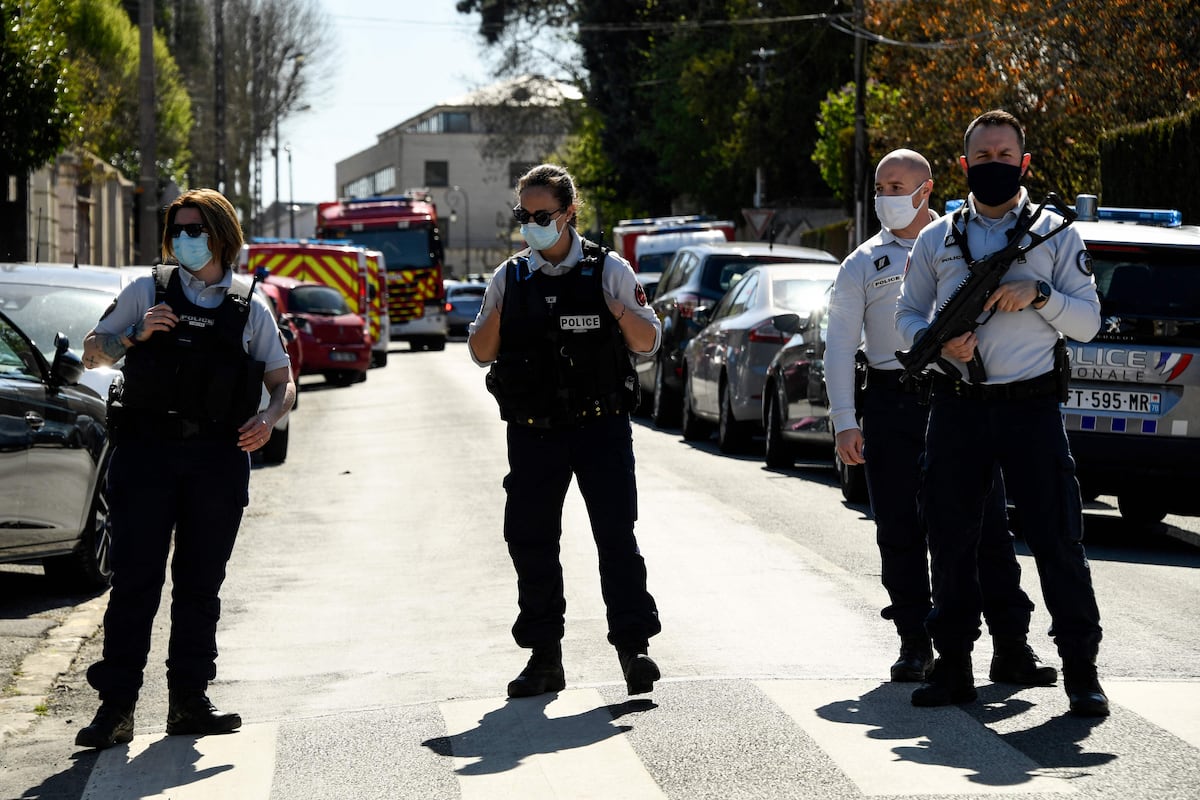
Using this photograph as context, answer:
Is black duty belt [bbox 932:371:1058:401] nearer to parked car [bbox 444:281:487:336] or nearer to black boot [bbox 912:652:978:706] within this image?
black boot [bbox 912:652:978:706]

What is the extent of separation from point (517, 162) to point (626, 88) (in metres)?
38.1

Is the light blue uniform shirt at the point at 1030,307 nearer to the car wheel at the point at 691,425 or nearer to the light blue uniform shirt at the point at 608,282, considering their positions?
the light blue uniform shirt at the point at 608,282

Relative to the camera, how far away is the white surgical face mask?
275 inches

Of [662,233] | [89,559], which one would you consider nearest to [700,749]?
[89,559]

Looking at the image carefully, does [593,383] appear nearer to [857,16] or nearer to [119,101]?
[857,16]

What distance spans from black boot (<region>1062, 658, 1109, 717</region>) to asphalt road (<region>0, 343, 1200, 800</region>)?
0.17ft

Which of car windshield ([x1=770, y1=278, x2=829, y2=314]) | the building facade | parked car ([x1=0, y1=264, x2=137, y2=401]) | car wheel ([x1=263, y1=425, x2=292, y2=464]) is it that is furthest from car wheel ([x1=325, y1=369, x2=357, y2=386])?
the building facade

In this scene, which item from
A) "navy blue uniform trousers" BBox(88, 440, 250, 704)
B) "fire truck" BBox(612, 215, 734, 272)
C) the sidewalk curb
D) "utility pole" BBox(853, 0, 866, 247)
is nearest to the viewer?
"navy blue uniform trousers" BBox(88, 440, 250, 704)

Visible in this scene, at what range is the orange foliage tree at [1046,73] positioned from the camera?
23.8 metres

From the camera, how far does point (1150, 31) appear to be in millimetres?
23766

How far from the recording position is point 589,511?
6617 mm

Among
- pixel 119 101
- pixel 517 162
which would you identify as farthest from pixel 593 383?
pixel 517 162

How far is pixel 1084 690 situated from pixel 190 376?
2983mm

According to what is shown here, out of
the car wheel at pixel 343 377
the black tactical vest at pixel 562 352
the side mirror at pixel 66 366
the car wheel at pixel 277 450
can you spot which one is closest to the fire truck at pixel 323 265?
the car wheel at pixel 343 377
